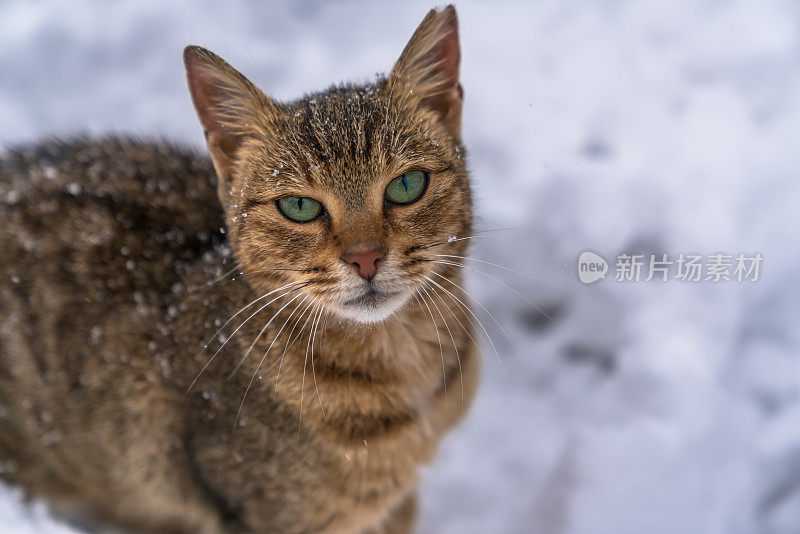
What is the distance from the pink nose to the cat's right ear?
0.53 m

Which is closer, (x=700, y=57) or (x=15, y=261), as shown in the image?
(x=15, y=261)

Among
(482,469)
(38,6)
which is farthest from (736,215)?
(38,6)

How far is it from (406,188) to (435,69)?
0.43 metres

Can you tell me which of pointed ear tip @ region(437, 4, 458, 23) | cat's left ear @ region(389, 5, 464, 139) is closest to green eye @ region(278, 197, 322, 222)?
cat's left ear @ region(389, 5, 464, 139)

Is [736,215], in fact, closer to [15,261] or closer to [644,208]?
[644,208]

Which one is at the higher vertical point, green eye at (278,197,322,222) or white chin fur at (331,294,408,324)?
green eye at (278,197,322,222)

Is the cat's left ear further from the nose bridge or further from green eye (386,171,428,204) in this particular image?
the nose bridge

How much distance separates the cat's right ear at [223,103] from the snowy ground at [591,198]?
89cm

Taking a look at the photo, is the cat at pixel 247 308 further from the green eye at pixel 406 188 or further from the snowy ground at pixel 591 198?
the snowy ground at pixel 591 198

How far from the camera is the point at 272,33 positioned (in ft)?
11.4

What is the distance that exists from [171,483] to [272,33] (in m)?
2.37

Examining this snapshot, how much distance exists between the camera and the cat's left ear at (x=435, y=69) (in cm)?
181

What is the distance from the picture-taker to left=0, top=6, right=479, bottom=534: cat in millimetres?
1691

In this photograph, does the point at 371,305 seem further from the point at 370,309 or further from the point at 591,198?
the point at 591,198
